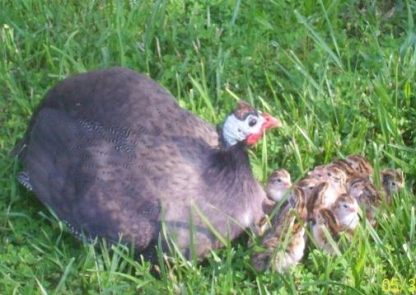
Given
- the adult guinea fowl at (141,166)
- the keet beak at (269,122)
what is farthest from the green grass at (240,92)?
the keet beak at (269,122)

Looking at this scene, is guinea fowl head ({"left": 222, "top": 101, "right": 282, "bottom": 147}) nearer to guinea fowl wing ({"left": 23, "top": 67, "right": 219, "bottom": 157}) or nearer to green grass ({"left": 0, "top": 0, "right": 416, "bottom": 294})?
guinea fowl wing ({"left": 23, "top": 67, "right": 219, "bottom": 157})

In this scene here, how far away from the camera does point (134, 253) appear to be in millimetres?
4988

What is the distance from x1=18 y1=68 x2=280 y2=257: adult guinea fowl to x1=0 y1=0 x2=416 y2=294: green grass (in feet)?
0.35

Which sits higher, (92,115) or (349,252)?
(92,115)

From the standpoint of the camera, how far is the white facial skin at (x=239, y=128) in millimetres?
5074

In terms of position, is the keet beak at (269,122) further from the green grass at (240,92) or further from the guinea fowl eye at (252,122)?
the green grass at (240,92)

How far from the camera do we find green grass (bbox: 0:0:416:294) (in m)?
4.88

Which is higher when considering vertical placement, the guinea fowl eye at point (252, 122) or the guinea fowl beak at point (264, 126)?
the guinea fowl eye at point (252, 122)

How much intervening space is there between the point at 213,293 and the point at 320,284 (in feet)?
1.27

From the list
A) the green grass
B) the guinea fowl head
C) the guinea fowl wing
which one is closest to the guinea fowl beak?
the guinea fowl head

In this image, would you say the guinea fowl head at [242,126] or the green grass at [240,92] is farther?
the guinea fowl head at [242,126]

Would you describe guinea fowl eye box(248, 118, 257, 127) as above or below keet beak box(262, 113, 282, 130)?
above

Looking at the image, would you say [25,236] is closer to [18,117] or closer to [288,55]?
[18,117]

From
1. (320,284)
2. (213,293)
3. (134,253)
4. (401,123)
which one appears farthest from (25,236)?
(401,123)
